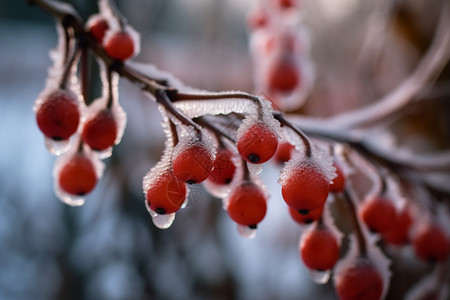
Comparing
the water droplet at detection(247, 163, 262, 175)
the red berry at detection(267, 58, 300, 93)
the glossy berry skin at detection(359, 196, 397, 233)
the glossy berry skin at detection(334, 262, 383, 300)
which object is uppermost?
the red berry at detection(267, 58, 300, 93)

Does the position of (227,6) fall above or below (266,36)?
above

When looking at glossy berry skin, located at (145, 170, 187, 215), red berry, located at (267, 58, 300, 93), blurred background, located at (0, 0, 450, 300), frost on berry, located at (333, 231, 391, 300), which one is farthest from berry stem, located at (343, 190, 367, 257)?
blurred background, located at (0, 0, 450, 300)

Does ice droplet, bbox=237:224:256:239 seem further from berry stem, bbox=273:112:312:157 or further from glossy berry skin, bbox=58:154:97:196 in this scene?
glossy berry skin, bbox=58:154:97:196

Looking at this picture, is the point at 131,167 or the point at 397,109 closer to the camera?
the point at 397,109

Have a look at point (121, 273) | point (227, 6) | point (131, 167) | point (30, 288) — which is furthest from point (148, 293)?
point (227, 6)

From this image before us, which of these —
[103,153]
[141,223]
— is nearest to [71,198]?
[103,153]

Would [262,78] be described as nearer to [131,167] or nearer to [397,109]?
[397,109]

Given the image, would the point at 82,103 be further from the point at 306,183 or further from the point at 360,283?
the point at 360,283
